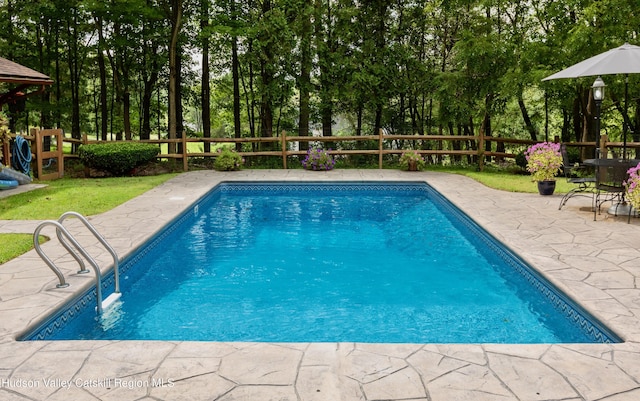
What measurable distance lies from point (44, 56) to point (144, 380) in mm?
20256

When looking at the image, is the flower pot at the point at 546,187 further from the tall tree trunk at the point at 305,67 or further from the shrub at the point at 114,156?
the shrub at the point at 114,156

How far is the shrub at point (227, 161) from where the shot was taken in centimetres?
1384

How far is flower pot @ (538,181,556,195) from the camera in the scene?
9.59 metres

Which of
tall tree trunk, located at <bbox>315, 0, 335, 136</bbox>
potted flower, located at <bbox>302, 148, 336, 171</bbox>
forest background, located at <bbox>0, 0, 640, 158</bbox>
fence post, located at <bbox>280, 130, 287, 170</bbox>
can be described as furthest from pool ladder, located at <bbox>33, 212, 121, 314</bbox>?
tall tree trunk, located at <bbox>315, 0, 335, 136</bbox>

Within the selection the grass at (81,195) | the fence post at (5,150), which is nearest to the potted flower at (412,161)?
the grass at (81,195)

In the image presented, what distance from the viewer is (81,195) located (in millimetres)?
9625

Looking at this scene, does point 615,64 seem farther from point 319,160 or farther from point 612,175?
point 319,160

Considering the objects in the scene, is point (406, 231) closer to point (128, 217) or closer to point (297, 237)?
point (297, 237)

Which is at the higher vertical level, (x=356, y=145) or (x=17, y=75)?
(x=17, y=75)

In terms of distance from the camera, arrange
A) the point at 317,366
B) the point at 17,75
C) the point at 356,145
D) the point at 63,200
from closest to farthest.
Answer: the point at 317,366 → the point at 63,200 → the point at 17,75 → the point at 356,145

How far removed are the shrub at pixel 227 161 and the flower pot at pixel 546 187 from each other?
7.72 meters

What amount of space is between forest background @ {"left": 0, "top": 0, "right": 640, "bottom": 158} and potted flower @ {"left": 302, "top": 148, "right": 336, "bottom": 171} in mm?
2607

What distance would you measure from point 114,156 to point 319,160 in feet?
16.9

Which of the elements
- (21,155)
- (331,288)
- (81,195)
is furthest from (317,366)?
(21,155)
